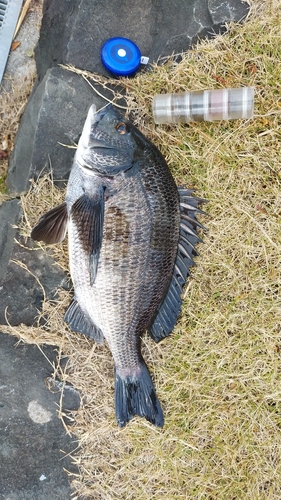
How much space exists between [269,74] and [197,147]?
0.75 m

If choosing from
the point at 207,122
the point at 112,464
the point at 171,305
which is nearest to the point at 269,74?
the point at 207,122

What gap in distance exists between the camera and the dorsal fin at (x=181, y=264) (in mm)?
3340

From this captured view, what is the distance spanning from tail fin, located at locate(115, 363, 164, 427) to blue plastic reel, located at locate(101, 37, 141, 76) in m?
2.17

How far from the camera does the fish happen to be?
306 cm

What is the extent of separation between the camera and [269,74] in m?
3.63

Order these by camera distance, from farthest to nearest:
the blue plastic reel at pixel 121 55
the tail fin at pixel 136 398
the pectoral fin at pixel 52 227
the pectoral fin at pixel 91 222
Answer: the blue plastic reel at pixel 121 55
the tail fin at pixel 136 398
the pectoral fin at pixel 52 227
the pectoral fin at pixel 91 222

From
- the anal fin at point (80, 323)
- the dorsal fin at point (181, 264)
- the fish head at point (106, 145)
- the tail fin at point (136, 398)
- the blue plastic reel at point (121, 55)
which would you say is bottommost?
the tail fin at point (136, 398)

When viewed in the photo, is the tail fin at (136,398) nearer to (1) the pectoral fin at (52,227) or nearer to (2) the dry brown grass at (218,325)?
(2) the dry brown grass at (218,325)

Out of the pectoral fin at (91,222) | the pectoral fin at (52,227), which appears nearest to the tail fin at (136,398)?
the pectoral fin at (91,222)

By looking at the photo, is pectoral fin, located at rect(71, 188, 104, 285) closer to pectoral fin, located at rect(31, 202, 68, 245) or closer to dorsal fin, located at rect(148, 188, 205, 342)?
pectoral fin, located at rect(31, 202, 68, 245)

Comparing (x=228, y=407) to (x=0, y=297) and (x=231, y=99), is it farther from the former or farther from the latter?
(x=231, y=99)

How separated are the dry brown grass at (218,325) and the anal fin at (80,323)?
22 centimetres

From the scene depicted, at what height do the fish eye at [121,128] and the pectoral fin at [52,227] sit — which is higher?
the fish eye at [121,128]

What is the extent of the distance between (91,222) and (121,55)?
4.62 ft
